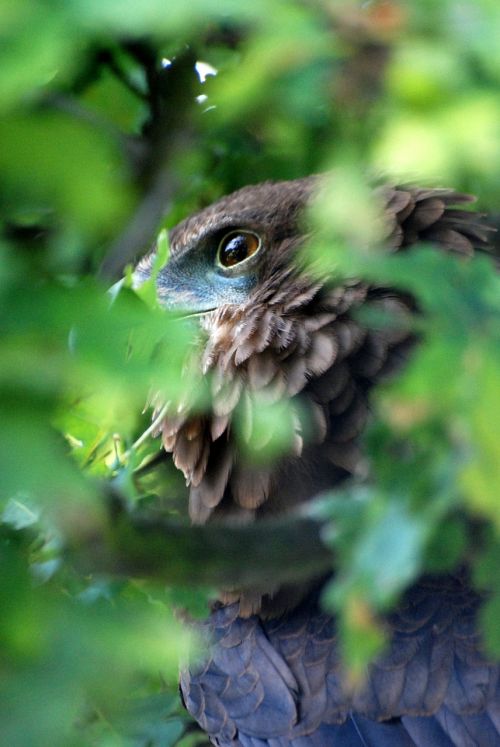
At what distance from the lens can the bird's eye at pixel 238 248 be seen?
3264 millimetres

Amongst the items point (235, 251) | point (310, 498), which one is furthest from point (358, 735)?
point (235, 251)

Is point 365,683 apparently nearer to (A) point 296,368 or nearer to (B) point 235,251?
(A) point 296,368

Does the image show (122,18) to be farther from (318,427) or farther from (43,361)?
(318,427)

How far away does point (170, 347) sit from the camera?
0.79 metres

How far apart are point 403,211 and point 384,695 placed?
3.95 feet

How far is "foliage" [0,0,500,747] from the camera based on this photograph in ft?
2.40

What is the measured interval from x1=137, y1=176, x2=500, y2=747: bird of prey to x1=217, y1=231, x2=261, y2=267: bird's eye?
27 cm

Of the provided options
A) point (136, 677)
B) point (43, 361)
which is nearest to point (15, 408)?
point (43, 361)

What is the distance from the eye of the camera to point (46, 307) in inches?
29.1

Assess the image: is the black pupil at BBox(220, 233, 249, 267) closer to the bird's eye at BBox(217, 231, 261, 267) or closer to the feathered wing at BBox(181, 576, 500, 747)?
the bird's eye at BBox(217, 231, 261, 267)

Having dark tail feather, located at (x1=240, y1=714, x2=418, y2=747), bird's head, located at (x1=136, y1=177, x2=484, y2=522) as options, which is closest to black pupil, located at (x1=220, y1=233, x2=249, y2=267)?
bird's head, located at (x1=136, y1=177, x2=484, y2=522)

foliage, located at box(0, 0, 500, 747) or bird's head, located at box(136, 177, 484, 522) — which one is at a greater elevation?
foliage, located at box(0, 0, 500, 747)

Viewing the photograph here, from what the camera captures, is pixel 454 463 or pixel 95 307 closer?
pixel 95 307

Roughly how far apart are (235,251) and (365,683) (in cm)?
→ 135
